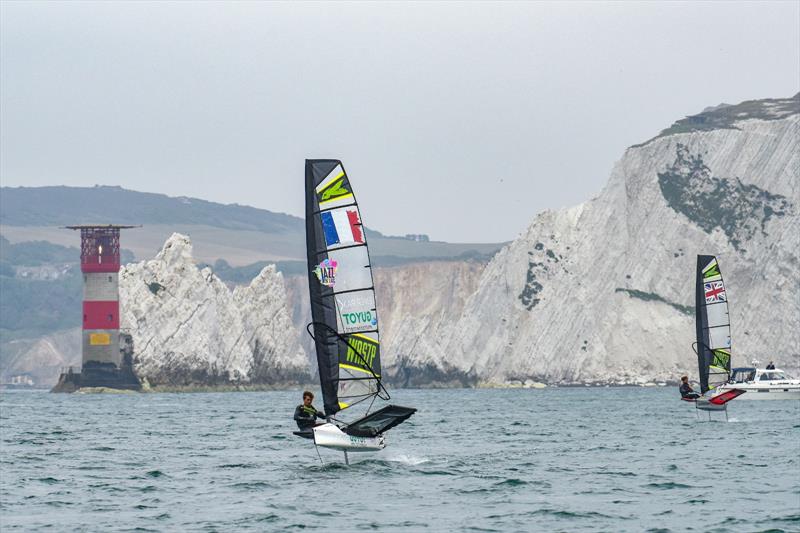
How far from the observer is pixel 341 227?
36.2m

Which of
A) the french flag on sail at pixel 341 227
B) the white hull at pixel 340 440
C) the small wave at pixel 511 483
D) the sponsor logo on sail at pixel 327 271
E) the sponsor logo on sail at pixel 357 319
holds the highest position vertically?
the french flag on sail at pixel 341 227

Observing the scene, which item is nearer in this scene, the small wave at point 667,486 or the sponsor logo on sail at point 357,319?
the small wave at point 667,486

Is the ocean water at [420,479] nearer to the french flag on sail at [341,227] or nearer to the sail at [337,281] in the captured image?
the sail at [337,281]

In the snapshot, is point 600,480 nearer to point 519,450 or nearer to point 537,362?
point 519,450

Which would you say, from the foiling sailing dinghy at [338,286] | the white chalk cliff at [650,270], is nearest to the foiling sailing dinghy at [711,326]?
the foiling sailing dinghy at [338,286]

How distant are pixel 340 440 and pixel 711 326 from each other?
37.0 m

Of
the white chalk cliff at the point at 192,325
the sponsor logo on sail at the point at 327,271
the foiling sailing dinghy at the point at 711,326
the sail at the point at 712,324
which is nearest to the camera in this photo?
the sponsor logo on sail at the point at 327,271

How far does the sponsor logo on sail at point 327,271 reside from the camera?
35878mm

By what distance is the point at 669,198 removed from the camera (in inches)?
5856

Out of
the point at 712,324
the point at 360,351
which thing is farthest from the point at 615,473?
the point at 712,324

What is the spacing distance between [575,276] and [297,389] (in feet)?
110

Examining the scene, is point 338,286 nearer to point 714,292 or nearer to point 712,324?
point 712,324

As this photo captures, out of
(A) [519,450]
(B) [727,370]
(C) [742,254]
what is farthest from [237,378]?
(A) [519,450]

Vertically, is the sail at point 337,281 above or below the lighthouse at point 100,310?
below
